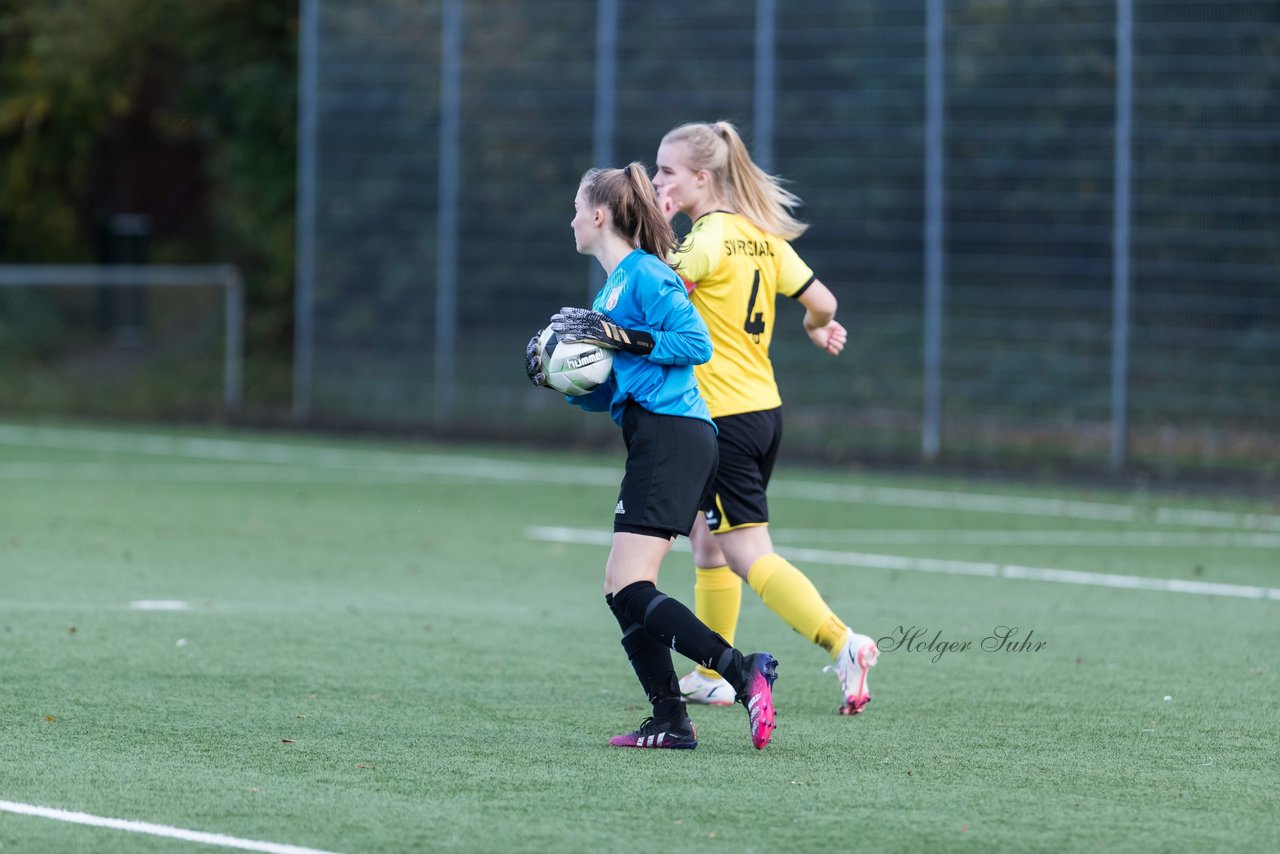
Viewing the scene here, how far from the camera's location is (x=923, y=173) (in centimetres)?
1816

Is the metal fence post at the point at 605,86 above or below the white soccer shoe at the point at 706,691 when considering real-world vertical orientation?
above

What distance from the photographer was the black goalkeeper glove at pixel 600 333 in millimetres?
5988

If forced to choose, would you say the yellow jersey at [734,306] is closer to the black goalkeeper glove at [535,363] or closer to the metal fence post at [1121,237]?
the black goalkeeper glove at [535,363]

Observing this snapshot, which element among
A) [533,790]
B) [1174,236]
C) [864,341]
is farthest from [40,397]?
[533,790]

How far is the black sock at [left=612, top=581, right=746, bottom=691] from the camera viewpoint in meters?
6.00

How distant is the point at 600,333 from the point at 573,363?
0.12 meters

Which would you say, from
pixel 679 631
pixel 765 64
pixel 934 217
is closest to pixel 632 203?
pixel 679 631

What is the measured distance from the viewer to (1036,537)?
41.3ft

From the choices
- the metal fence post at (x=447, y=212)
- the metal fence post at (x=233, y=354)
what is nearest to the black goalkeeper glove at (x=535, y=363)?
the metal fence post at (x=447, y=212)

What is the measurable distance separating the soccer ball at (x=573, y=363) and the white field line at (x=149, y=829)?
1.75m

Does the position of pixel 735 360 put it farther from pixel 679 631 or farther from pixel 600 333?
pixel 679 631

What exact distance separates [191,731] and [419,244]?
14926 mm

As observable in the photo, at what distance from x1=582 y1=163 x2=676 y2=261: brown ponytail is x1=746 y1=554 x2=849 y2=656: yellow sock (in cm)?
128

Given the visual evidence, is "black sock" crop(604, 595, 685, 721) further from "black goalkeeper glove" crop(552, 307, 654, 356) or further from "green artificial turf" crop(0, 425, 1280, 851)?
"black goalkeeper glove" crop(552, 307, 654, 356)
